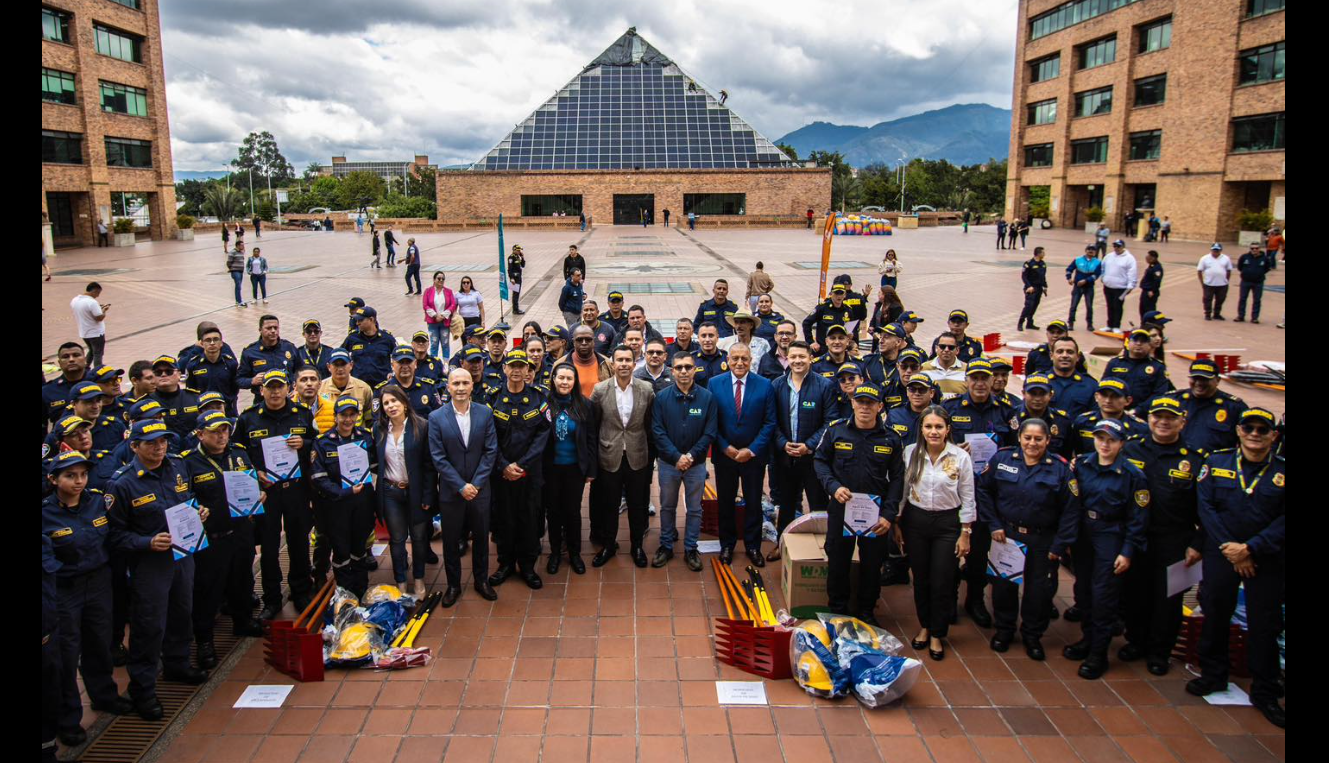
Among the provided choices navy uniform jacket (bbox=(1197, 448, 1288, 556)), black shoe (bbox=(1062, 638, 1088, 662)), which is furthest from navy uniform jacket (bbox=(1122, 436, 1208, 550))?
black shoe (bbox=(1062, 638, 1088, 662))

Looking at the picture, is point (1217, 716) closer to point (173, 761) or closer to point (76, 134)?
point (173, 761)

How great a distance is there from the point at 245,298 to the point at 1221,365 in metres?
21.7

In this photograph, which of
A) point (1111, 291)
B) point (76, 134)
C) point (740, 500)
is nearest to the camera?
point (740, 500)

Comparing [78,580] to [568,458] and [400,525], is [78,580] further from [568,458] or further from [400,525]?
[568,458]

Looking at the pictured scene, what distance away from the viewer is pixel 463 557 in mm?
7059

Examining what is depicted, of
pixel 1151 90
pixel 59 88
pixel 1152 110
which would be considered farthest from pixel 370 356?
pixel 1151 90

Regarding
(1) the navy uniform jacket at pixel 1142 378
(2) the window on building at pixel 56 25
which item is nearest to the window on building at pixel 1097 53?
(1) the navy uniform jacket at pixel 1142 378

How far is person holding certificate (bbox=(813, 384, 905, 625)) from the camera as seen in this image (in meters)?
5.63

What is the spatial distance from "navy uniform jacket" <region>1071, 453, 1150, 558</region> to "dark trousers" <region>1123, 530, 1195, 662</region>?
144 millimetres

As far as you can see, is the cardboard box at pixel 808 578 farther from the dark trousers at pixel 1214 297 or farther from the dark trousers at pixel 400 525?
the dark trousers at pixel 1214 297

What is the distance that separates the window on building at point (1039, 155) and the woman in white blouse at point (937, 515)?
51720mm

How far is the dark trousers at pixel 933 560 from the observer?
→ 17.9ft

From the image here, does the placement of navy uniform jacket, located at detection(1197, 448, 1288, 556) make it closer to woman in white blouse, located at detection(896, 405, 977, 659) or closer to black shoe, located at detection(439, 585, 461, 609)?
woman in white blouse, located at detection(896, 405, 977, 659)
